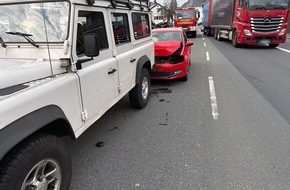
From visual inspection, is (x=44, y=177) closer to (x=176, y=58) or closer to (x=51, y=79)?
(x=51, y=79)

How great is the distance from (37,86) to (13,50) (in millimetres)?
1038

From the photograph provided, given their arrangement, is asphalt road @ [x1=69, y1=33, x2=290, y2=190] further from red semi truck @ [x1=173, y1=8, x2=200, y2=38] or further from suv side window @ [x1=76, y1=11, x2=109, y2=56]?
red semi truck @ [x1=173, y1=8, x2=200, y2=38]

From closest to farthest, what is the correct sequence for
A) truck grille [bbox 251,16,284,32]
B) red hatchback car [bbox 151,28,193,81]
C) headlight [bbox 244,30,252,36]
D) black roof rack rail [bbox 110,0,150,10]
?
1. black roof rack rail [bbox 110,0,150,10]
2. red hatchback car [bbox 151,28,193,81]
3. truck grille [bbox 251,16,284,32]
4. headlight [bbox 244,30,252,36]

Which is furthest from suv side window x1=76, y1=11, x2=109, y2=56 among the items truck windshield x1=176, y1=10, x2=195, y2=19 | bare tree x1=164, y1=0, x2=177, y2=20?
bare tree x1=164, y1=0, x2=177, y2=20

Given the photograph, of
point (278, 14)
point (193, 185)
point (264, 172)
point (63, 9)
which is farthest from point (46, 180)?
point (278, 14)

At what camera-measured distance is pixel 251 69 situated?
31.2ft

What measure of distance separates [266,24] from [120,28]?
1264 cm

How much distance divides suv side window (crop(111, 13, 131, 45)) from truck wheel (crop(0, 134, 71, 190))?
2.13 metres

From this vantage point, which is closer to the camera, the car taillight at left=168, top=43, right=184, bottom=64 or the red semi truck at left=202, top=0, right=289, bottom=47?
the car taillight at left=168, top=43, right=184, bottom=64

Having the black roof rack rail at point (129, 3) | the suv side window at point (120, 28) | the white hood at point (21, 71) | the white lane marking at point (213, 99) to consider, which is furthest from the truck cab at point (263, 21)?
the white hood at point (21, 71)

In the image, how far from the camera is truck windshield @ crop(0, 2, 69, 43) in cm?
297

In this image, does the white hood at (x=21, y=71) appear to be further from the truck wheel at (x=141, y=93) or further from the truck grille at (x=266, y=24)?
the truck grille at (x=266, y=24)

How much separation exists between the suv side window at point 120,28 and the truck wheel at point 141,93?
1013 mm

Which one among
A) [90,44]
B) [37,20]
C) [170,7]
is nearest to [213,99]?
[90,44]
